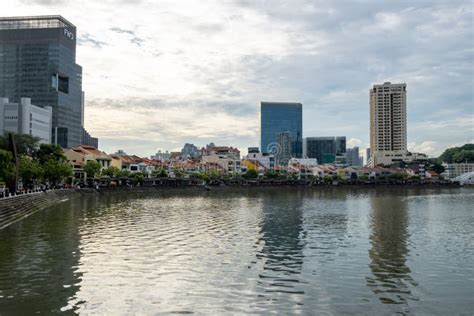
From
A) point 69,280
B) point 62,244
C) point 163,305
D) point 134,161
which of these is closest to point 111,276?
point 69,280

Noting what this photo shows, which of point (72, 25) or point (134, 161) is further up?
point (72, 25)

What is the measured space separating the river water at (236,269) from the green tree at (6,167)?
75.2 ft

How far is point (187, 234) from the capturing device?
34000mm

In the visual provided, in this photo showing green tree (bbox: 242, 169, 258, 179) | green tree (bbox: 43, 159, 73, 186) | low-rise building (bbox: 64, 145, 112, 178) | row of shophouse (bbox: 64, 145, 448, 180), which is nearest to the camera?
green tree (bbox: 43, 159, 73, 186)

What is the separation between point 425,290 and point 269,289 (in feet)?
19.7

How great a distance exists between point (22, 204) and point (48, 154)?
45819mm

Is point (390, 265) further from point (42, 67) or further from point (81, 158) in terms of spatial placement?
point (42, 67)

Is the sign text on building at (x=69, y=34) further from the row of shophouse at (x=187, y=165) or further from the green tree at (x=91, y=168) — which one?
the green tree at (x=91, y=168)

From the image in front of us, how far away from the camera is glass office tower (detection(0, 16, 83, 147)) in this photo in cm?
17925

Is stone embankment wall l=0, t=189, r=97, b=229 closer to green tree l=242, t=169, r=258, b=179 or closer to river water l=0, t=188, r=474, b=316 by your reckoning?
river water l=0, t=188, r=474, b=316

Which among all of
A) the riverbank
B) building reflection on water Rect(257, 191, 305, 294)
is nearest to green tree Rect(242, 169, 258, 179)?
the riverbank

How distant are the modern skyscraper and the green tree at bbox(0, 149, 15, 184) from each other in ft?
385

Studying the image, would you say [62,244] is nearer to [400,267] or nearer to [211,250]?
[211,250]

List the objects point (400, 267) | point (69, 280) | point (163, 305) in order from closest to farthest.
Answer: point (163, 305), point (69, 280), point (400, 267)
